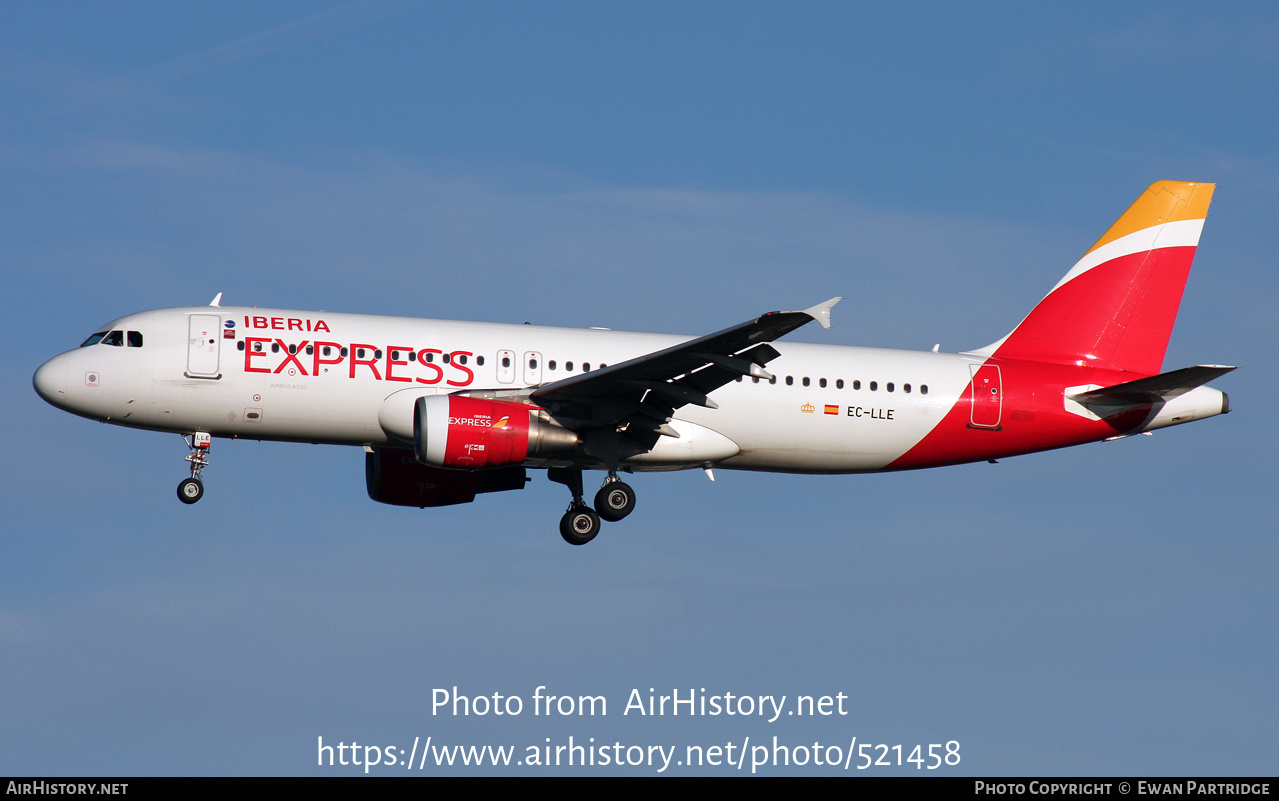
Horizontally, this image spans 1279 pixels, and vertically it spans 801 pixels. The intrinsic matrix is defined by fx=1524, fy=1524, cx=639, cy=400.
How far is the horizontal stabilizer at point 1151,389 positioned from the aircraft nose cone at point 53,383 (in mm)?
21530

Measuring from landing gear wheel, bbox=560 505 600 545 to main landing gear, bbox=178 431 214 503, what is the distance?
299 inches

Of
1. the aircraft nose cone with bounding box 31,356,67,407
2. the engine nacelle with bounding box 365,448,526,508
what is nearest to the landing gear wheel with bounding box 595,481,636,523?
the engine nacelle with bounding box 365,448,526,508

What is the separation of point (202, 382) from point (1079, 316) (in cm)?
1984

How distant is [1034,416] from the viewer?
33.9 m

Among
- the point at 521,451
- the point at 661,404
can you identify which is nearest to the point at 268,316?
the point at 521,451

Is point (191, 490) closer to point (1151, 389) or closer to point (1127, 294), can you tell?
point (1151, 389)

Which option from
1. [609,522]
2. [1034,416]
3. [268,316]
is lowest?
[609,522]

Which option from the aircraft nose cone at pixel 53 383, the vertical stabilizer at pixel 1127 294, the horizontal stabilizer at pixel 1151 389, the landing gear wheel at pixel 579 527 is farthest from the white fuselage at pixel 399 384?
the vertical stabilizer at pixel 1127 294

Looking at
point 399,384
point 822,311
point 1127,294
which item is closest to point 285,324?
point 399,384

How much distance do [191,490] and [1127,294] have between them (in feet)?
71.4

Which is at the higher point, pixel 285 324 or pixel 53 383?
pixel 285 324

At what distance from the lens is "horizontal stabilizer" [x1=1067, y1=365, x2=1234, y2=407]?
104ft

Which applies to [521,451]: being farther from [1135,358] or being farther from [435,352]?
[1135,358]

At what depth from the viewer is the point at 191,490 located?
31.3 meters
